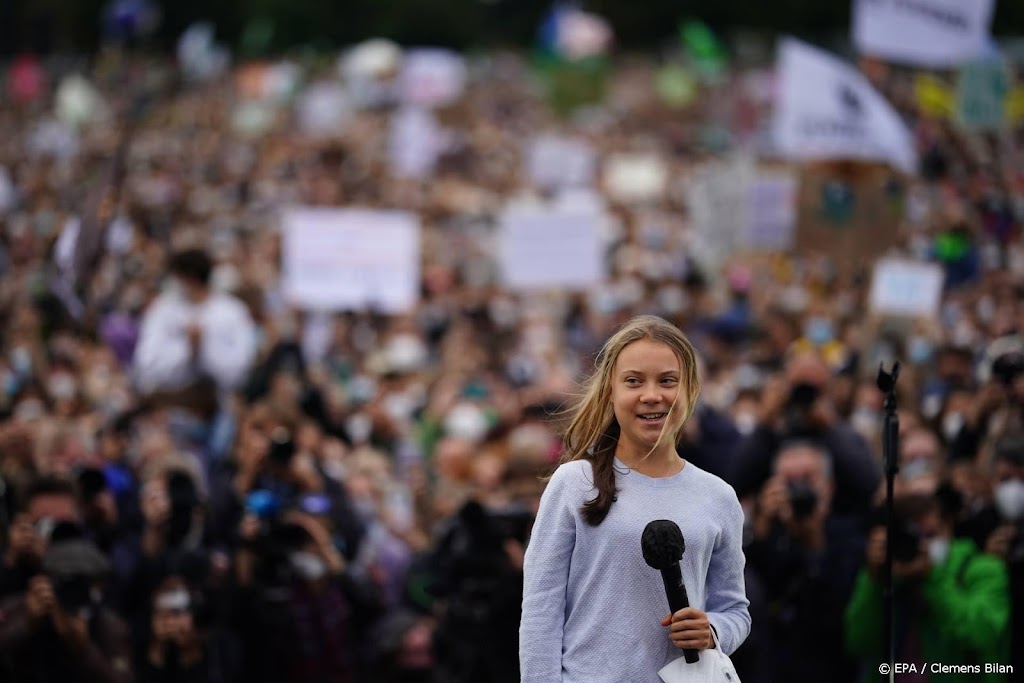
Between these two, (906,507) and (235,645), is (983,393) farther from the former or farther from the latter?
(235,645)

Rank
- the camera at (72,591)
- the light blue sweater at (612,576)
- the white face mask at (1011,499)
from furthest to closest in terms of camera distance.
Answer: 1. the white face mask at (1011,499)
2. the camera at (72,591)
3. the light blue sweater at (612,576)

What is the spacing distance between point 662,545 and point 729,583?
372 millimetres

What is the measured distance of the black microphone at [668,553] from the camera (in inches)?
139

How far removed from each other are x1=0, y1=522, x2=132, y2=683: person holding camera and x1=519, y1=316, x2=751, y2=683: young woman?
2.36 m

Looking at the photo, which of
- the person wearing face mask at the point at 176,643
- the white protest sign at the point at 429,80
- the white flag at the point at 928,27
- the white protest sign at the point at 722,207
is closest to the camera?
the person wearing face mask at the point at 176,643

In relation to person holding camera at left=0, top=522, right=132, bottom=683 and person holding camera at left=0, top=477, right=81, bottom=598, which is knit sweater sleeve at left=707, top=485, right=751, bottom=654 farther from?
person holding camera at left=0, top=477, right=81, bottom=598

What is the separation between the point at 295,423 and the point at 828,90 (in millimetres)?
6720

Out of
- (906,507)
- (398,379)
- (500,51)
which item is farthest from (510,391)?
(500,51)

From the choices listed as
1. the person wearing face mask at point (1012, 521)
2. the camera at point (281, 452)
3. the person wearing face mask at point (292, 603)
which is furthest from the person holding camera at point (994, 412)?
the camera at point (281, 452)

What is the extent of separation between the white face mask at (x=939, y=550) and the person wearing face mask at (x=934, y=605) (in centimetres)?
1

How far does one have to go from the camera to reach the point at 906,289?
12.1 metres

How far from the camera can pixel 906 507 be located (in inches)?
238

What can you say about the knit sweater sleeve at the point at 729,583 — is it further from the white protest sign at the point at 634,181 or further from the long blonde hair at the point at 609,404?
the white protest sign at the point at 634,181

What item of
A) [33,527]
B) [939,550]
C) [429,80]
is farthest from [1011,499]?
[429,80]
